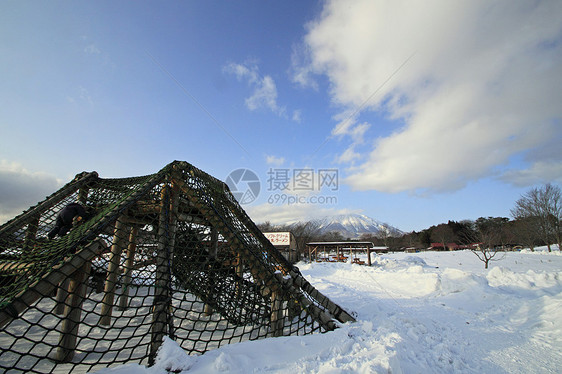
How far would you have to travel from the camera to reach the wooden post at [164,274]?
7.62 ft

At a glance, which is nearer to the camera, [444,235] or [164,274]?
[164,274]

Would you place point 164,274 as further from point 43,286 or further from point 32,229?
point 32,229

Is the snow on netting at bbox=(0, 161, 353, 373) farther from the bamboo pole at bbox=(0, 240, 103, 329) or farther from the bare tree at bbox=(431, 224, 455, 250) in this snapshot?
the bare tree at bbox=(431, 224, 455, 250)

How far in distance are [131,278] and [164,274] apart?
91 centimetres

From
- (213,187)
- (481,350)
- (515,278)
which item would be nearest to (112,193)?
(213,187)

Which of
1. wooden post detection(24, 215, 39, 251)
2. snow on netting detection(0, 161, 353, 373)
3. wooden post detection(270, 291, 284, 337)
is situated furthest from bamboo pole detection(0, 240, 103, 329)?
wooden post detection(24, 215, 39, 251)

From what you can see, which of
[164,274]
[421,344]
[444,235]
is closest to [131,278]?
[164,274]

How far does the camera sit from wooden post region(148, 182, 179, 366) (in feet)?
7.62

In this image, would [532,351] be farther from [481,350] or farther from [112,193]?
[112,193]

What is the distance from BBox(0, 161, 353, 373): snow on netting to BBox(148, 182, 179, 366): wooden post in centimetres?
1

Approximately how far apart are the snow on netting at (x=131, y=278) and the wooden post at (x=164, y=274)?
0.03 ft

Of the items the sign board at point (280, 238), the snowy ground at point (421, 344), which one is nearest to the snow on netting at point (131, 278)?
the snowy ground at point (421, 344)

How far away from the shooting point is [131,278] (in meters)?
3.09

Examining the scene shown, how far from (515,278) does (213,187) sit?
913 centimetres
